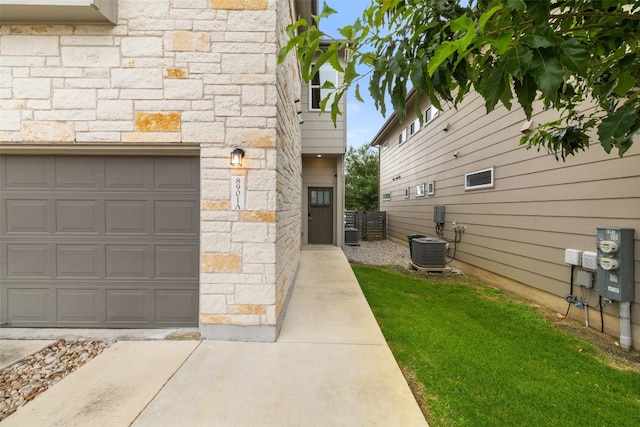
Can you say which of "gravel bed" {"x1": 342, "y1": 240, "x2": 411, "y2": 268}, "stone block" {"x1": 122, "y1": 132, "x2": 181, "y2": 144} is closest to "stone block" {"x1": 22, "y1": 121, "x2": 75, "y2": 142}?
"stone block" {"x1": 122, "y1": 132, "x2": 181, "y2": 144}

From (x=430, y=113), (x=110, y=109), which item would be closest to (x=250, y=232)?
(x=110, y=109)

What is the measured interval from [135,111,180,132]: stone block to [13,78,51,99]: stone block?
0.94 meters

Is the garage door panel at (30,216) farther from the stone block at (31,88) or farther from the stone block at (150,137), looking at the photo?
the stone block at (150,137)

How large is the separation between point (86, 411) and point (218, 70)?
3.04 metres

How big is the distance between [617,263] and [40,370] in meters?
5.82

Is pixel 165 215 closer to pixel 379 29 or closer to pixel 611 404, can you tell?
pixel 379 29

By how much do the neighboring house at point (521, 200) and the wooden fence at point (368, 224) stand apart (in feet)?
14.1

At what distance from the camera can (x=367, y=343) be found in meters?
2.72

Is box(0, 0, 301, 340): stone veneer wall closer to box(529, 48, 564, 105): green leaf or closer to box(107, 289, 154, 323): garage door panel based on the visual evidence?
box(107, 289, 154, 323): garage door panel

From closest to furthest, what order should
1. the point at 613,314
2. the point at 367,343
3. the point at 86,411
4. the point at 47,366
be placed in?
the point at 86,411 → the point at 47,366 → the point at 367,343 → the point at 613,314

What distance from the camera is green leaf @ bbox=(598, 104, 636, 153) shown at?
1193mm

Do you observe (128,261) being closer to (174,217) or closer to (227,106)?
(174,217)

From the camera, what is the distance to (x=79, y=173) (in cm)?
297

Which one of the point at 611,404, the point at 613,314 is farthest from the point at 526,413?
the point at 613,314
